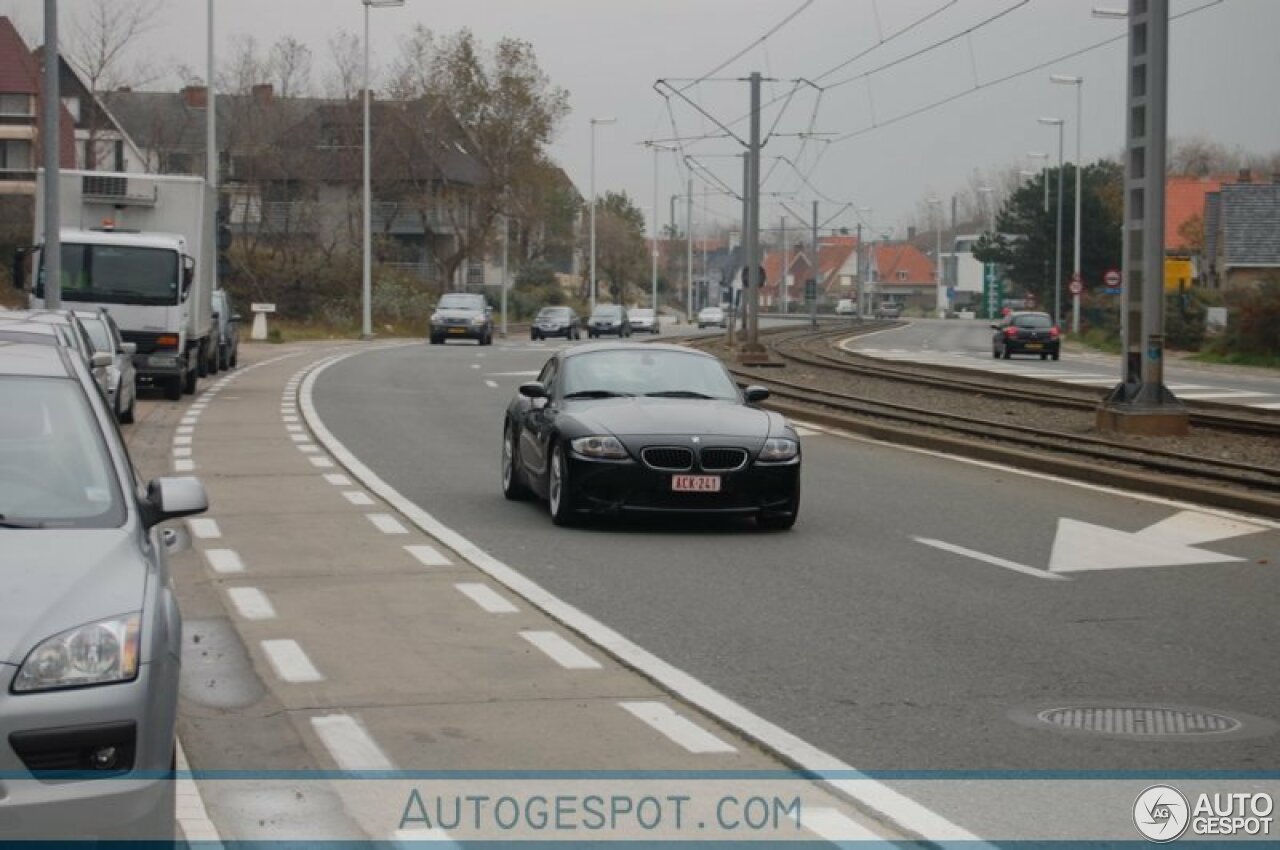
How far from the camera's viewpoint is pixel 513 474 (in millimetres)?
15578

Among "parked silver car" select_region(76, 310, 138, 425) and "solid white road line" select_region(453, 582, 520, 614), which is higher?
"parked silver car" select_region(76, 310, 138, 425)

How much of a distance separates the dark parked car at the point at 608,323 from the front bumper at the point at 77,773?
70.8 m

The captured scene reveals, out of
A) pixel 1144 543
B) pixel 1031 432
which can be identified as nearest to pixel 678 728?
pixel 1144 543

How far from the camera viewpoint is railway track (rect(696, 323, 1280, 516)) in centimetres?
1708

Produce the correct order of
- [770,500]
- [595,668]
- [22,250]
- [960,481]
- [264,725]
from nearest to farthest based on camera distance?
[264,725] → [595,668] → [770,500] → [960,481] → [22,250]

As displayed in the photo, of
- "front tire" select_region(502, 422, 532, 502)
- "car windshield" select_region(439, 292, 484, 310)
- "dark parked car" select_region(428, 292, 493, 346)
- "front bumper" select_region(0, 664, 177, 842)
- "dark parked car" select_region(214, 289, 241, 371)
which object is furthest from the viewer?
"car windshield" select_region(439, 292, 484, 310)

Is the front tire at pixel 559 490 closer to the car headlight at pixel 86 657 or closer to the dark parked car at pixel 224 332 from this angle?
the car headlight at pixel 86 657

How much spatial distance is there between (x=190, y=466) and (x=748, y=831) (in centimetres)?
1337

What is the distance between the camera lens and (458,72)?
8700 cm

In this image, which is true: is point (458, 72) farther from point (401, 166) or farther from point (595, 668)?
point (595, 668)

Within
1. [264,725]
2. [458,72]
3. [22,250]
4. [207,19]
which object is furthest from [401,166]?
[264,725]

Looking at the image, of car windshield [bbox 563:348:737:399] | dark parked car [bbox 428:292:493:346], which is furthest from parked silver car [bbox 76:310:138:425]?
dark parked car [bbox 428:292:493:346]

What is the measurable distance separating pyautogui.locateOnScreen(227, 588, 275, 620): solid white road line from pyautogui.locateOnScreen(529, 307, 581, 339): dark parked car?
61701 millimetres

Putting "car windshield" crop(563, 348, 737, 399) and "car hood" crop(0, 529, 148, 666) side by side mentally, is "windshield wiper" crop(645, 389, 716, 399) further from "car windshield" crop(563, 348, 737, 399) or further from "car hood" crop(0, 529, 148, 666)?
"car hood" crop(0, 529, 148, 666)
